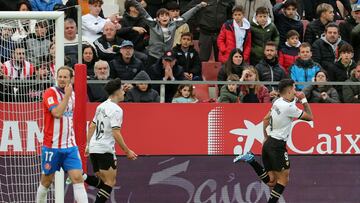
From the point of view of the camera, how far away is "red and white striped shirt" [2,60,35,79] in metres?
14.2

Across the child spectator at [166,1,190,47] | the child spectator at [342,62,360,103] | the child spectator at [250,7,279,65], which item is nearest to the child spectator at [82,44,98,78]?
the child spectator at [166,1,190,47]

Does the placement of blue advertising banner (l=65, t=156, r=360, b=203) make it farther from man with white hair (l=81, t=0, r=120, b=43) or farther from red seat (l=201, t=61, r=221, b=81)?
man with white hair (l=81, t=0, r=120, b=43)

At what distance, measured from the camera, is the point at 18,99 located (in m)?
14.4

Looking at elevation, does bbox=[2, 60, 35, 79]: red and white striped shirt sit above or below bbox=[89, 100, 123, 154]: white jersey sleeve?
above

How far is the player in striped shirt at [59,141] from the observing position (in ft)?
43.0

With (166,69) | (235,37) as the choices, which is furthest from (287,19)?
(166,69)

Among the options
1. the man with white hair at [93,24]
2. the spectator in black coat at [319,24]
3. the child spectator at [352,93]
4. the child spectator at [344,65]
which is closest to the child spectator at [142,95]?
the man with white hair at [93,24]

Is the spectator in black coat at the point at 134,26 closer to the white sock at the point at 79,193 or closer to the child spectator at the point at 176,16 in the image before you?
the child spectator at the point at 176,16

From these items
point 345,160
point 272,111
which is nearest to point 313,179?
point 345,160

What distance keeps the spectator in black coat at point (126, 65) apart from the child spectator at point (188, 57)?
0.79 metres

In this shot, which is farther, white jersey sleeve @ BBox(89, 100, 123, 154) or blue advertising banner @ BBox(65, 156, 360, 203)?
blue advertising banner @ BBox(65, 156, 360, 203)

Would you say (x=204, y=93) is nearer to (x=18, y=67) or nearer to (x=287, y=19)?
(x=287, y=19)

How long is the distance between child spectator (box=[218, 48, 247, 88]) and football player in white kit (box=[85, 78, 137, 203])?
7.08 ft

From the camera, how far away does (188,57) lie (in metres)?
16.2
